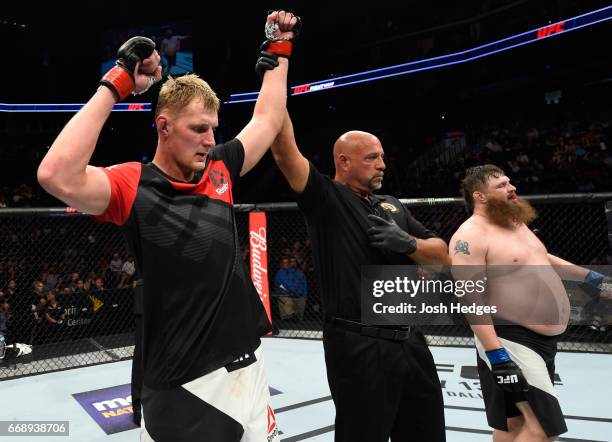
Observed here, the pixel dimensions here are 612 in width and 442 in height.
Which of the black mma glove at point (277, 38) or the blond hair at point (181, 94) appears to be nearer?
the blond hair at point (181, 94)

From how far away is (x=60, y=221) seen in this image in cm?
1166

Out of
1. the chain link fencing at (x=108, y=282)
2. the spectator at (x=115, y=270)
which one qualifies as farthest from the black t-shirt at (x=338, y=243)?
the spectator at (x=115, y=270)

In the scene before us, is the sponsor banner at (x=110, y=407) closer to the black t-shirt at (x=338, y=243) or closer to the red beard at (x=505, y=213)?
the black t-shirt at (x=338, y=243)

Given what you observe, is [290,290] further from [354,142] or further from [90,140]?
[90,140]

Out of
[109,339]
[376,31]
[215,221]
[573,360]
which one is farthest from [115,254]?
[376,31]

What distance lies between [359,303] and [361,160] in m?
0.65

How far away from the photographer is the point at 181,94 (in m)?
1.42

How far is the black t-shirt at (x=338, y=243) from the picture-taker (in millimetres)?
2074

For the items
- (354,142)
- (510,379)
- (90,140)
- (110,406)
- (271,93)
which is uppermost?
(271,93)

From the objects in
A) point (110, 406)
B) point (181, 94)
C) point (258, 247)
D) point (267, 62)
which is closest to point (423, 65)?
point (258, 247)

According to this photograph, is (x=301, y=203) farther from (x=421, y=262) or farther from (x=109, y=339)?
(x=109, y=339)

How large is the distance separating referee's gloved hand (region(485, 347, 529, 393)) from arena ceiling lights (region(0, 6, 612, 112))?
28.0ft

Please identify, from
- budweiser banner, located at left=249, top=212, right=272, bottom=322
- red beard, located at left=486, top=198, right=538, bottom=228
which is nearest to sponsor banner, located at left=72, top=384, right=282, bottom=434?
budweiser banner, located at left=249, top=212, right=272, bottom=322

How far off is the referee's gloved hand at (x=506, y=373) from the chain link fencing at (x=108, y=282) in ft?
6.90
